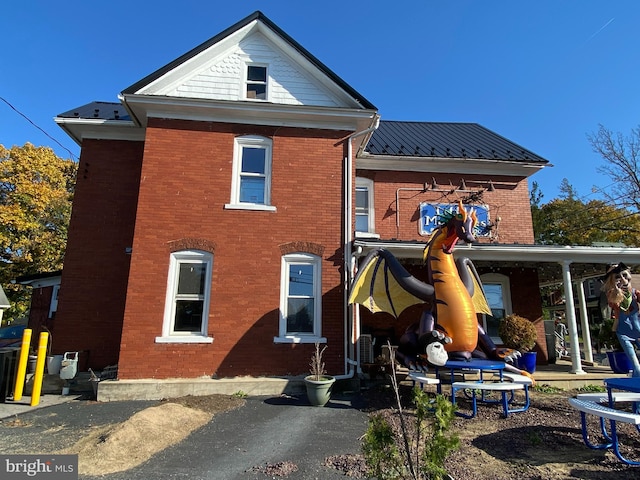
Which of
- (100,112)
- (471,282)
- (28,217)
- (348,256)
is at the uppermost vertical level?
(100,112)

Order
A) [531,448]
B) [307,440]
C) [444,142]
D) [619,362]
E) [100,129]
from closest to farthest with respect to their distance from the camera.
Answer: [531,448] → [307,440] → [619,362] → [100,129] → [444,142]

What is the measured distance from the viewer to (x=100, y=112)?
11.2m

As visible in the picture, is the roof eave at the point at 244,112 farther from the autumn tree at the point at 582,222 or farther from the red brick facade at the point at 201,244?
the autumn tree at the point at 582,222

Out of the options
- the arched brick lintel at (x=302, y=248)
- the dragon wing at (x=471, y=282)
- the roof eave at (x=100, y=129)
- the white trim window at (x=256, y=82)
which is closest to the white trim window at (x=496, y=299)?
the dragon wing at (x=471, y=282)

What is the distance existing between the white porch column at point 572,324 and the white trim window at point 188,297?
28.3 ft

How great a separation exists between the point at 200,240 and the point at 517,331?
298 inches

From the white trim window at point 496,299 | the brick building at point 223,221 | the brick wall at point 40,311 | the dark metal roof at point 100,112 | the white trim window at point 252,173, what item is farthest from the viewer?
the white trim window at point 496,299

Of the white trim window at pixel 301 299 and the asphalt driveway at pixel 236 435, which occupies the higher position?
the white trim window at pixel 301 299

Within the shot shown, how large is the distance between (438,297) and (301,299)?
10.3 feet

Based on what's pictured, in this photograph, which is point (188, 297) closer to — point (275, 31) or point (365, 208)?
point (365, 208)

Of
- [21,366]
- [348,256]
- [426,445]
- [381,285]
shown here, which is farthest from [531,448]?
Result: [21,366]

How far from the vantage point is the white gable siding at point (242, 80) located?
980 centimetres

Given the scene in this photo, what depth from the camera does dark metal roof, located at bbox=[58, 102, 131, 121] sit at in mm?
10389

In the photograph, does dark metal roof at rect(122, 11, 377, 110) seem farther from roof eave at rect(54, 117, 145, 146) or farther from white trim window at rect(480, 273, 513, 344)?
white trim window at rect(480, 273, 513, 344)
